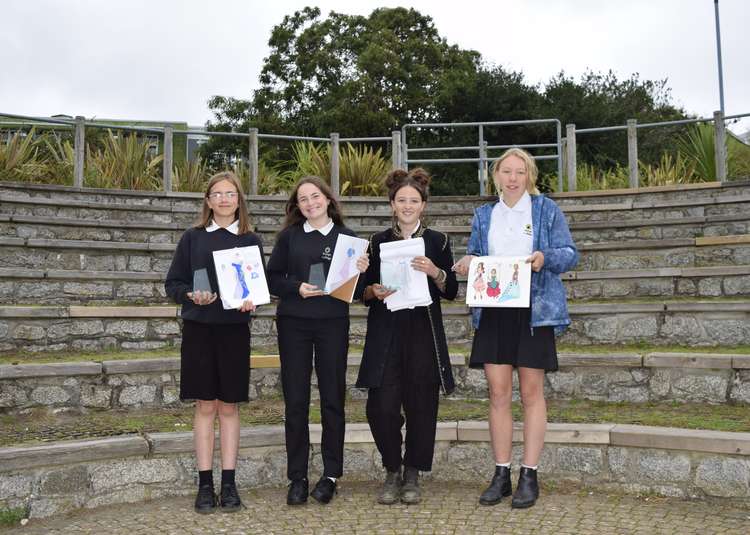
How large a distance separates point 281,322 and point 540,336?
140cm

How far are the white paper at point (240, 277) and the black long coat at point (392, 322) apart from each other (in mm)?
603

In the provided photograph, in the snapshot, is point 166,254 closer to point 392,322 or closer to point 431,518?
point 392,322

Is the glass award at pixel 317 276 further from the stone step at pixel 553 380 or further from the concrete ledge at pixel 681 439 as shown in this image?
the concrete ledge at pixel 681 439

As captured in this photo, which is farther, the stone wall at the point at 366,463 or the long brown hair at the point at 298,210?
the long brown hair at the point at 298,210

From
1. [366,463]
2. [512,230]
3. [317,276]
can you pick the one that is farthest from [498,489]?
[317,276]

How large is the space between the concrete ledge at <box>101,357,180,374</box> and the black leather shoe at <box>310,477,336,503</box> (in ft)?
5.19

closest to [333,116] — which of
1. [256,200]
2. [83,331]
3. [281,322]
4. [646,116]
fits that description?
[646,116]

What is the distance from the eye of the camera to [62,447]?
13.1 ft

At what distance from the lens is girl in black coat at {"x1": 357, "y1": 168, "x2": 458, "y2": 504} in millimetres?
4078

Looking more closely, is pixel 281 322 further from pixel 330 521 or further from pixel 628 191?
pixel 628 191

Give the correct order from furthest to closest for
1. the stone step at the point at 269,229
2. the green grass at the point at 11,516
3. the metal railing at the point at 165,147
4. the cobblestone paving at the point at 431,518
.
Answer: the metal railing at the point at 165,147
the stone step at the point at 269,229
the green grass at the point at 11,516
the cobblestone paving at the point at 431,518

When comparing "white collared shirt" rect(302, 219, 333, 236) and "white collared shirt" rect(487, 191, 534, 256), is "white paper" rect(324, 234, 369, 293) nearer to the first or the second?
"white collared shirt" rect(302, 219, 333, 236)

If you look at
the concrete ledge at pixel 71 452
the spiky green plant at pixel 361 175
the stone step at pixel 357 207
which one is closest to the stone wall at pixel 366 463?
the concrete ledge at pixel 71 452

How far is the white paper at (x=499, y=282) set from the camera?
12.7ft
